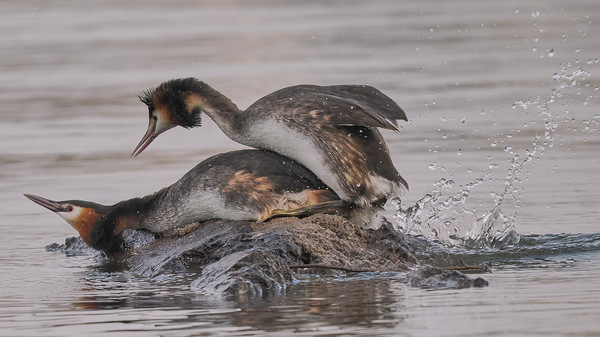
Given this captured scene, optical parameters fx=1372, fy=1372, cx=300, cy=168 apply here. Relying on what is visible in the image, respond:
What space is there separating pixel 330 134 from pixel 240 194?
722mm

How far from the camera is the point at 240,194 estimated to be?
909 cm

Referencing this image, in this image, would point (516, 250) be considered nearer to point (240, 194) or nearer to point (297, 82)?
point (240, 194)

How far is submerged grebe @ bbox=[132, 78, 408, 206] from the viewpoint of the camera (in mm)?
9133

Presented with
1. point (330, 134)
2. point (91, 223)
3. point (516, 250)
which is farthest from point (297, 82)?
point (516, 250)

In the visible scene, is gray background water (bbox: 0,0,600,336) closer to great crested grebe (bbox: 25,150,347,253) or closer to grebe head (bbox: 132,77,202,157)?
great crested grebe (bbox: 25,150,347,253)

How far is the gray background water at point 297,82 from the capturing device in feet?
23.0

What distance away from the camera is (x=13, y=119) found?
49.9 feet

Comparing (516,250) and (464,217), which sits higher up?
(464,217)

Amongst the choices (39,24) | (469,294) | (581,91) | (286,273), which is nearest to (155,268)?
(286,273)

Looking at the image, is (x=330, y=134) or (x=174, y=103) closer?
(x=330, y=134)

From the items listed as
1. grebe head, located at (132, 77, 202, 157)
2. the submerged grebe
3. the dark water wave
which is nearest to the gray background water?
the dark water wave

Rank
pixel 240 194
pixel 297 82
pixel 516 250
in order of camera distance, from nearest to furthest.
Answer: pixel 516 250 → pixel 240 194 → pixel 297 82

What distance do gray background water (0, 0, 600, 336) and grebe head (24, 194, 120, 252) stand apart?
0.18 m

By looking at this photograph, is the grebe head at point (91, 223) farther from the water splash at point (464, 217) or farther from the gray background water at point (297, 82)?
the water splash at point (464, 217)
